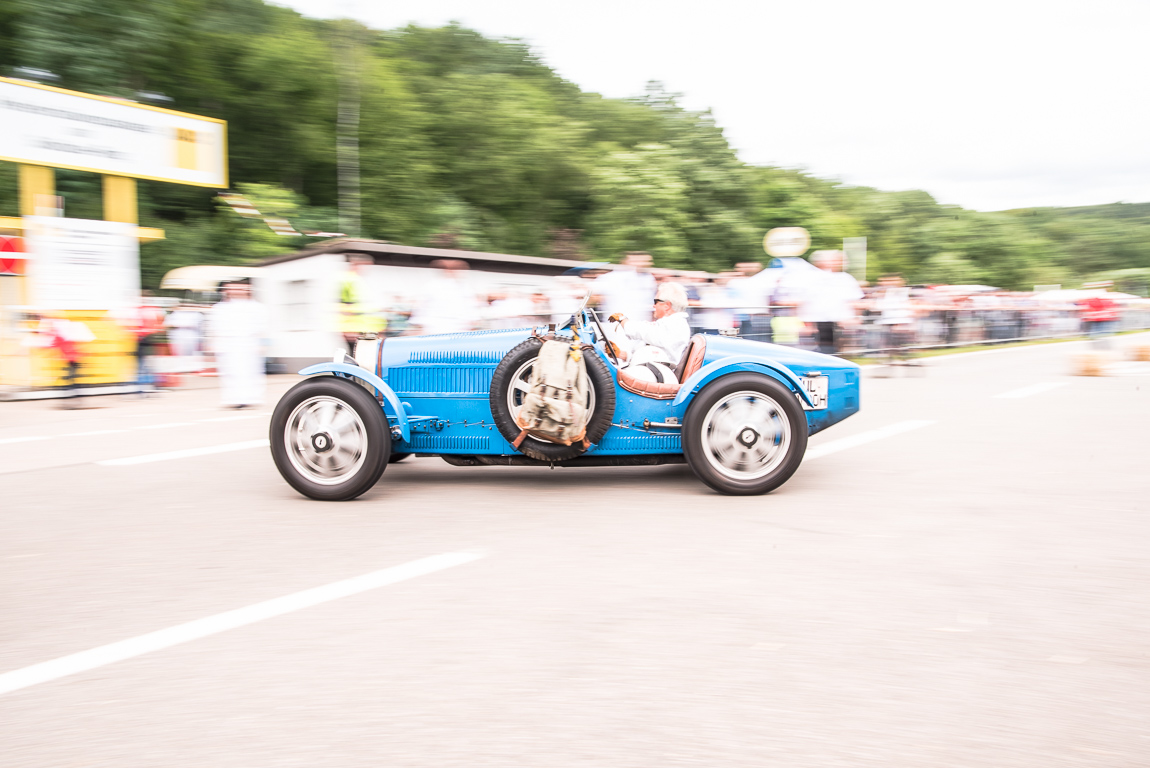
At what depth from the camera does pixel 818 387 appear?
6.35 m

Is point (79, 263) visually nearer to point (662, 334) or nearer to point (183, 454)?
point (183, 454)

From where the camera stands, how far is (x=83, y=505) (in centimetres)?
597

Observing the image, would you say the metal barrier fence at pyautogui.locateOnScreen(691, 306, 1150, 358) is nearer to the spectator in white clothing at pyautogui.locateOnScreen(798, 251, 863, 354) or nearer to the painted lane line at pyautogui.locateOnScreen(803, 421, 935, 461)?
the spectator in white clothing at pyautogui.locateOnScreen(798, 251, 863, 354)

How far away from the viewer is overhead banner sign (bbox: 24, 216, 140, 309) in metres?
14.2

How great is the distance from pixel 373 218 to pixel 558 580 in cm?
3678

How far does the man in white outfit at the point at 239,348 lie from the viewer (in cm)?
1255

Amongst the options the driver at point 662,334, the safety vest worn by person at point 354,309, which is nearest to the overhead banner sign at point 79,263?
the safety vest worn by person at point 354,309

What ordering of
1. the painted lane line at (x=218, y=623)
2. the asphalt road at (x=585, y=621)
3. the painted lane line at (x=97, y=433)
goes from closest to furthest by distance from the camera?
the asphalt road at (x=585, y=621)
the painted lane line at (x=218, y=623)
the painted lane line at (x=97, y=433)

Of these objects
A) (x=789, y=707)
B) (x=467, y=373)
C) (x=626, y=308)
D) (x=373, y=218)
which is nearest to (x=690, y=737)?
(x=789, y=707)

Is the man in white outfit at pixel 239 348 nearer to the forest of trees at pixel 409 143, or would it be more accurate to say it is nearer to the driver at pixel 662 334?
the driver at pixel 662 334

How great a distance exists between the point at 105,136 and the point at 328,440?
12.9 meters

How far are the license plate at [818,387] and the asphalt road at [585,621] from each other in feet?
1.78

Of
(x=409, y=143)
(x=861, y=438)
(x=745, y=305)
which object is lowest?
(x=861, y=438)

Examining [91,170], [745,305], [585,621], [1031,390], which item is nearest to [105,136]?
[91,170]
